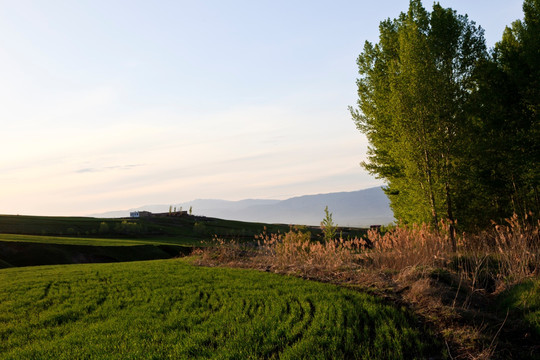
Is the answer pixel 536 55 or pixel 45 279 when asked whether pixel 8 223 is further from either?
pixel 536 55

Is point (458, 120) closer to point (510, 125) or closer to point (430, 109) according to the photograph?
point (430, 109)

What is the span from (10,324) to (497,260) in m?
15.3

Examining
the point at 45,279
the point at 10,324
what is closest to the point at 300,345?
the point at 10,324

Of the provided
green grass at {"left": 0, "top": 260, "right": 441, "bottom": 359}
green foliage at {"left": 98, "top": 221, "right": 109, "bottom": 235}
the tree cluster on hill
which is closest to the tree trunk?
the tree cluster on hill

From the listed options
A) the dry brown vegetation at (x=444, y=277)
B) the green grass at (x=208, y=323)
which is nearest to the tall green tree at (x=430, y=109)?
the dry brown vegetation at (x=444, y=277)

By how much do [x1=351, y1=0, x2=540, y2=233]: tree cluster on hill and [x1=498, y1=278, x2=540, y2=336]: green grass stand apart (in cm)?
891

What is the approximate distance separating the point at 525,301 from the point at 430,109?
41.3 feet

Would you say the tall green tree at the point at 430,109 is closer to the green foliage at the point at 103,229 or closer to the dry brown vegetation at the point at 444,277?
the dry brown vegetation at the point at 444,277

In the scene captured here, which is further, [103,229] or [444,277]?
[103,229]

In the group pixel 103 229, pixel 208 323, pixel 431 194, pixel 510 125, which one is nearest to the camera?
pixel 208 323

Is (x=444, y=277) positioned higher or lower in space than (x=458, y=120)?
lower

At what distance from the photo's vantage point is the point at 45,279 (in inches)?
565

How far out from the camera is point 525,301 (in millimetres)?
8555

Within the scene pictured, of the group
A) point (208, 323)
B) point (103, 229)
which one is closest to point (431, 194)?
point (208, 323)
